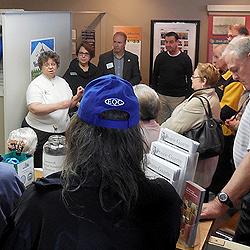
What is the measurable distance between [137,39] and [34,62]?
2.96 metres

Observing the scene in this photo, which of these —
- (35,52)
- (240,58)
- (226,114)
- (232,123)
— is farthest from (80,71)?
(240,58)

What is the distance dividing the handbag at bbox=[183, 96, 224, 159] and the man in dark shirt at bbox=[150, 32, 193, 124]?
2.91 m

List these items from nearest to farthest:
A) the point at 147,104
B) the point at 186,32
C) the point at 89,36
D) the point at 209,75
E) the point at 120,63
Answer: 1. the point at 147,104
2. the point at 209,75
3. the point at 120,63
4. the point at 186,32
5. the point at 89,36

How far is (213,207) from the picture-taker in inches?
73.3

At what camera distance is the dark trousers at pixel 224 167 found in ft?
12.1

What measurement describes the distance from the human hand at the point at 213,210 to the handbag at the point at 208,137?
2.95 ft

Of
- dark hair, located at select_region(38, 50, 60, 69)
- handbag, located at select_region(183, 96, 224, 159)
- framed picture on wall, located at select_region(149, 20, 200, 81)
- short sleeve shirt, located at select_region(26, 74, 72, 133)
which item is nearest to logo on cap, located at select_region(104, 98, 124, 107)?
handbag, located at select_region(183, 96, 224, 159)

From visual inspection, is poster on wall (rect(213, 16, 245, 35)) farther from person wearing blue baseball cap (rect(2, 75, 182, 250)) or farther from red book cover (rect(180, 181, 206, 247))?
person wearing blue baseball cap (rect(2, 75, 182, 250))

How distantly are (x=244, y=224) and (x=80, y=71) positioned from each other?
3.08 m

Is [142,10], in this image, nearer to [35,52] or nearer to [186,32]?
[186,32]

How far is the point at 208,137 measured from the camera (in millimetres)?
2793

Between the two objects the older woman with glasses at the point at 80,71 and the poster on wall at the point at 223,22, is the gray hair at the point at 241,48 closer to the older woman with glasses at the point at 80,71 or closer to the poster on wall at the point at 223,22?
the older woman with glasses at the point at 80,71

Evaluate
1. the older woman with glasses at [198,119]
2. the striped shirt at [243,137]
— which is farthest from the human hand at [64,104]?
the striped shirt at [243,137]

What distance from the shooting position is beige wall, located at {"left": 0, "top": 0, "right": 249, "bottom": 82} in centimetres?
657
